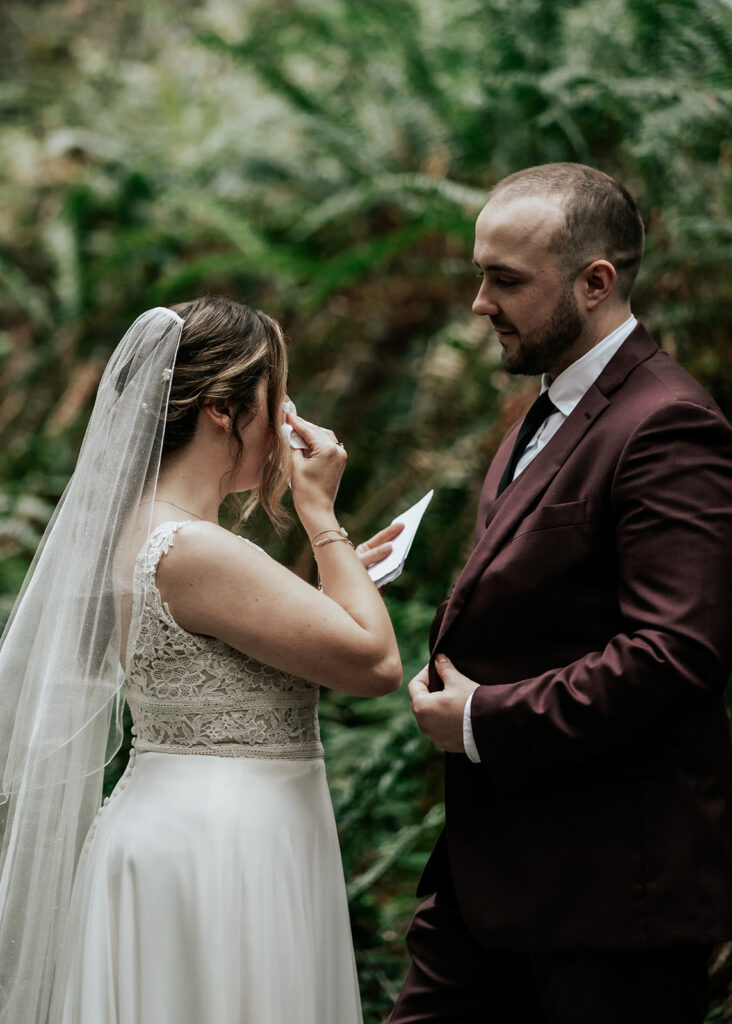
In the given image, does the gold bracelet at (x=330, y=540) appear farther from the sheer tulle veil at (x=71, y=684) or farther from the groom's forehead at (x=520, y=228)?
the groom's forehead at (x=520, y=228)

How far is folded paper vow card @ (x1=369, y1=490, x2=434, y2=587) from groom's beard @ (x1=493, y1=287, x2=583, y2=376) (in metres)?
0.36

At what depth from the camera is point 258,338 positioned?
2.23 metres

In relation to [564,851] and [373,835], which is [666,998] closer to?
[564,851]

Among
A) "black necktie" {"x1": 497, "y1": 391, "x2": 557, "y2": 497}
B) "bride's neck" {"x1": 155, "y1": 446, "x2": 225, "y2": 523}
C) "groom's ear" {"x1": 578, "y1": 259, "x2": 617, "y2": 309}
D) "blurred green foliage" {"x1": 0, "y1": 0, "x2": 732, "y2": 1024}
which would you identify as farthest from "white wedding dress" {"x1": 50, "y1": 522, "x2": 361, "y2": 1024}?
"blurred green foliage" {"x1": 0, "y1": 0, "x2": 732, "y2": 1024}

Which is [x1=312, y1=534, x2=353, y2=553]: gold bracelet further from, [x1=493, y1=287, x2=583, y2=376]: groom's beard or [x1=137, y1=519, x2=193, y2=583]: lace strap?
[x1=493, y1=287, x2=583, y2=376]: groom's beard

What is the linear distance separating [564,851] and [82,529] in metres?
1.15

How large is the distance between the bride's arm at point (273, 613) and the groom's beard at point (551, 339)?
1.86 feet

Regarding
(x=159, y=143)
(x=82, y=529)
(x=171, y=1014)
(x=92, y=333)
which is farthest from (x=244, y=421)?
(x=159, y=143)

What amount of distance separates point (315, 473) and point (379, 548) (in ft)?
0.83

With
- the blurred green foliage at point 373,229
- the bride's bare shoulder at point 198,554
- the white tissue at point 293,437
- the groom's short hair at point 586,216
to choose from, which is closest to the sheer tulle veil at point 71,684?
the bride's bare shoulder at point 198,554

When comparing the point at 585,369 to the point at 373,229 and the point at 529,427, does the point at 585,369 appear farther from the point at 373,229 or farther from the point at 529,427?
the point at 373,229

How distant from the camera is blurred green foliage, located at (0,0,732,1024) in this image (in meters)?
3.71

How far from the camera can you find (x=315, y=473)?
88.3 inches

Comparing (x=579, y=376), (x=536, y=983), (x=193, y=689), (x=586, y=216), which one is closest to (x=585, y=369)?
(x=579, y=376)
